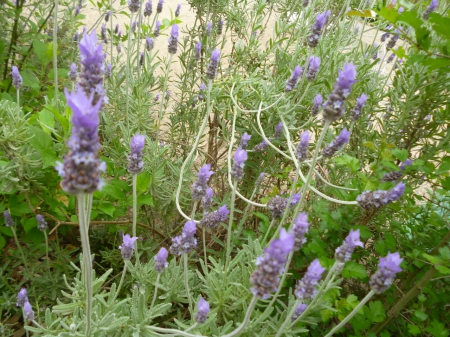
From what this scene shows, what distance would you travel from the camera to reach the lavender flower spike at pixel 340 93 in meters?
0.83

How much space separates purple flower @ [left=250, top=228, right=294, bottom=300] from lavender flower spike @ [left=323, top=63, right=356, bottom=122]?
316 mm

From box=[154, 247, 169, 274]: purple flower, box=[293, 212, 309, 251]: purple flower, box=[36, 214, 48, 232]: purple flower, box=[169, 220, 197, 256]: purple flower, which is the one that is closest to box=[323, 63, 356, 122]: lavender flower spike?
box=[293, 212, 309, 251]: purple flower

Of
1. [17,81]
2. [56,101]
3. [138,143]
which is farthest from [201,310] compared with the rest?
[17,81]

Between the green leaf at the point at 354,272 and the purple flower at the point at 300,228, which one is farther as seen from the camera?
the green leaf at the point at 354,272

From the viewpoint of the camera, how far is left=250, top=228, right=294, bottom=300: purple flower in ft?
2.29

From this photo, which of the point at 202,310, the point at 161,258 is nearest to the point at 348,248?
the point at 202,310

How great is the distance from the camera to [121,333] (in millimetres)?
1258

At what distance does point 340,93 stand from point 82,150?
570mm

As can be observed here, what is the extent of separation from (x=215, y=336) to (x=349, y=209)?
0.72 meters

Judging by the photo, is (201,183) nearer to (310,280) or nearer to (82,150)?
(310,280)

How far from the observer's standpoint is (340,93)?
84 cm

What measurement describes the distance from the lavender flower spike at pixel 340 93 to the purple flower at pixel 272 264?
0.32 metres

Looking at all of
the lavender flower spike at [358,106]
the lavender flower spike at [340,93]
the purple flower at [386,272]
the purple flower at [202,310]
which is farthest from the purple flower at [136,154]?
the lavender flower spike at [358,106]

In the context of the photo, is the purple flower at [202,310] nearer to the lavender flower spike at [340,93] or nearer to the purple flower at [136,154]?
the purple flower at [136,154]
